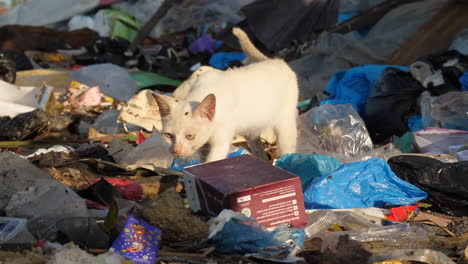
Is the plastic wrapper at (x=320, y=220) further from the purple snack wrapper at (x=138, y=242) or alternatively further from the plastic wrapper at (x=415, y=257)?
the purple snack wrapper at (x=138, y=242)

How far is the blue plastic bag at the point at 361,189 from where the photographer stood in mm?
3527

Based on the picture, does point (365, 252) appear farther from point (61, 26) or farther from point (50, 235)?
point (61, 26)

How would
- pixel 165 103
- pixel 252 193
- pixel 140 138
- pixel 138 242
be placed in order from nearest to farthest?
pixel 138 242, pixel 252 193, pixel 165 103, pixel 140 138

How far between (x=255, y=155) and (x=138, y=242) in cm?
246

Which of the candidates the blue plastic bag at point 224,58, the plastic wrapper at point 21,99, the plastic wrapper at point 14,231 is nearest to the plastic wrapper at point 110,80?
the plastic wrapper at point 21,99

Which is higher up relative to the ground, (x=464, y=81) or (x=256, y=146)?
(x=464, y=81)

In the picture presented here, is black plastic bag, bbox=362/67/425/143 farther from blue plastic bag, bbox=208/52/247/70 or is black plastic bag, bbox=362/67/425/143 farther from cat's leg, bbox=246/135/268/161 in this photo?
blue plastic bag, bbox=208/52/247/70

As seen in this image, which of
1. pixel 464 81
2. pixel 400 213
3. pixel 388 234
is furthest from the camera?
pixel 464 81

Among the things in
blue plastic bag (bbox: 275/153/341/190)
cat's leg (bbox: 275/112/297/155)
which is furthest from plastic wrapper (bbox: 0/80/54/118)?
blue plastic bag (bbox: 275/153/341/190)

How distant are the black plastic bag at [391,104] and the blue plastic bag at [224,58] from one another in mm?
3338

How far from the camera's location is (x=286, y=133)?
15.3 feet

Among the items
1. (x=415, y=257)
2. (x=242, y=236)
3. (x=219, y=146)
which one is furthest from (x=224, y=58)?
(x=415, y=257)

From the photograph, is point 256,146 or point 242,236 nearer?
point 242,236

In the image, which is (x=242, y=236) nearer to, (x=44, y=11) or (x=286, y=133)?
(x=286, y=133)
